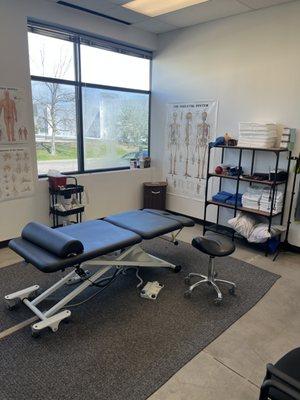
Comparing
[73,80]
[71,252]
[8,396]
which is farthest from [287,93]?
[8,396]

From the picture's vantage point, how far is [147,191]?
4.56 meters

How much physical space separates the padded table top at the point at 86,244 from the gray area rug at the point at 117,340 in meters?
0.50

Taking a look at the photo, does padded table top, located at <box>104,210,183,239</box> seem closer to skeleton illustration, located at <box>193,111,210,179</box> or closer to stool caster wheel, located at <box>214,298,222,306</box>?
stool caster wheel, located at <box>214,298,222,306</box>

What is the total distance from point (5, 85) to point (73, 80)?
900mm

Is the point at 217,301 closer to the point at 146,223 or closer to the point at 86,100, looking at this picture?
the point at 146,223

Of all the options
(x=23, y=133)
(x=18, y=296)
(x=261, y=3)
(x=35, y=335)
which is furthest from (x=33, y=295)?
(x=261, y=3)

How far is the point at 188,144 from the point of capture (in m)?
4.34

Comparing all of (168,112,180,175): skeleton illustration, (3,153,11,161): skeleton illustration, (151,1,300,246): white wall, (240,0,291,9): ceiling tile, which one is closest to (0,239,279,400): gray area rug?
(3,153,11,161): skeleton illustration

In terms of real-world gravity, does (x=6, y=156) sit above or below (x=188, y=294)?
above

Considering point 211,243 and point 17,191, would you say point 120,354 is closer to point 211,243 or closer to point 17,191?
point 211,243

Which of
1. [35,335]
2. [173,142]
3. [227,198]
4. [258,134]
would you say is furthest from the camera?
Result: [173,142]

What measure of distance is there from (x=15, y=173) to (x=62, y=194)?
561mm

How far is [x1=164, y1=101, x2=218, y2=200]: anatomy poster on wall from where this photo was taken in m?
4.07

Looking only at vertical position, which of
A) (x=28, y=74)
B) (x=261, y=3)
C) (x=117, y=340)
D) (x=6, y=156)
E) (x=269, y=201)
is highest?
(x=261, y=3)
